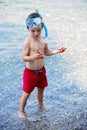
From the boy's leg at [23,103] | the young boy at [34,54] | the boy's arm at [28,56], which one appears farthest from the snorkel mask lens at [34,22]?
the boy's leg at [23,103]

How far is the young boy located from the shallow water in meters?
0.22

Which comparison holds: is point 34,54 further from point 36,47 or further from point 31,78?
point 31,78

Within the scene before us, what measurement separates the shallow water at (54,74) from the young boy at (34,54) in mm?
224

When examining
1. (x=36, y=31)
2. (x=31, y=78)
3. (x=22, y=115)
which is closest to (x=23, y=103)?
(x=22, y=115)

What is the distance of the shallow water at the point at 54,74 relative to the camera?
11.8 ft

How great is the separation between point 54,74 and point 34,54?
1502mm

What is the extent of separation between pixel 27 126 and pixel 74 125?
0.50m

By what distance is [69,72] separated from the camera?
16.3 feet

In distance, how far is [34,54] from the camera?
3.40 m

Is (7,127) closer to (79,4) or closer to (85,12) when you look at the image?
(85,12)

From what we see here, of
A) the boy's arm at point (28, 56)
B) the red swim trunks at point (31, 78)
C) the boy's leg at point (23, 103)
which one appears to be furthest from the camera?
the boy's leg at point (23, 103)

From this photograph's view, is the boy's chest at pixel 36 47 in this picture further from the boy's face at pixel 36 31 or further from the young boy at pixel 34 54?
the boy's face at pixel 36 31

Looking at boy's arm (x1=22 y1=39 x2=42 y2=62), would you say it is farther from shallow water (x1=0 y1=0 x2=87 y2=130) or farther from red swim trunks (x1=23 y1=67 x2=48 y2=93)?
shallow water (x1=0 y1=0 x2=87 y2=130)

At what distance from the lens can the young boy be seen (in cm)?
330
